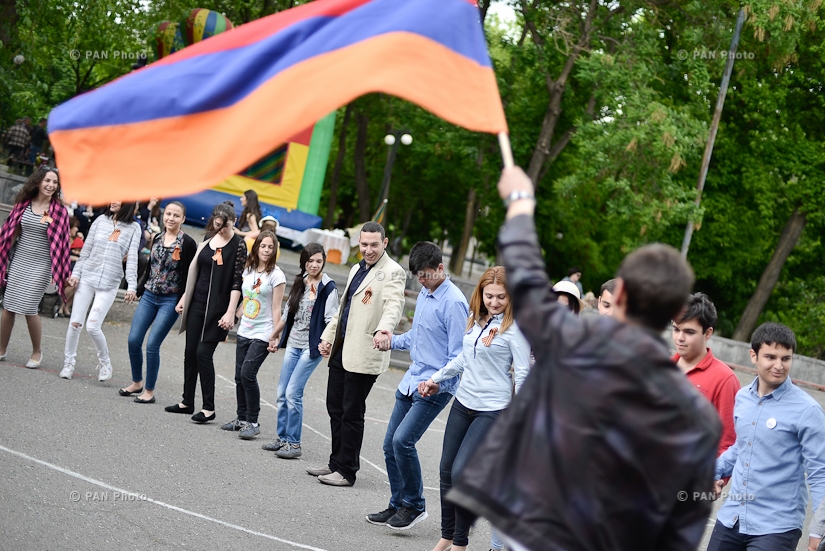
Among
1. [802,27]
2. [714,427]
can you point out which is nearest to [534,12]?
[802,27]

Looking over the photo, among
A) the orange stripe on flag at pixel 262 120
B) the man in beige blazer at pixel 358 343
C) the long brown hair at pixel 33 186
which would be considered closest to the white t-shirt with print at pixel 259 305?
the man in beige blazer at pixel 358 343

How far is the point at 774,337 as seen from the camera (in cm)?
502

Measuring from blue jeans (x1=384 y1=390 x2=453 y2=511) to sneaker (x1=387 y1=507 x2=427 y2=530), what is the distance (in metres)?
0.04

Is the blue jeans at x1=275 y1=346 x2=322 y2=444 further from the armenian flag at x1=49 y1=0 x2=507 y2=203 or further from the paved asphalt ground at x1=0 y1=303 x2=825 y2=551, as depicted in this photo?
the armenian flag at x1=49 y1=0 x2=507 y2=203

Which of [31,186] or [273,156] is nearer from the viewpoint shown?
[31,186]

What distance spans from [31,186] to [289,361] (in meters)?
3.54

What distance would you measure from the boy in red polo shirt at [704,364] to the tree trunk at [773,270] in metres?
24.7

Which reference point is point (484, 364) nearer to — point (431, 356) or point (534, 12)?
point (431, 356)

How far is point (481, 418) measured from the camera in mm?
6441

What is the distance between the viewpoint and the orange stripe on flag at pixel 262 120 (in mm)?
4074

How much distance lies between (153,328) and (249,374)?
128cm

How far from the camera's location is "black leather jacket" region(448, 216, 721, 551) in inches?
115

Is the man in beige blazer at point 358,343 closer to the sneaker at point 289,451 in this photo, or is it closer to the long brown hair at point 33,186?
the sneaker at point 289,451

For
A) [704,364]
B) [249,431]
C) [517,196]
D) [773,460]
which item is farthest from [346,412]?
[517,196]
